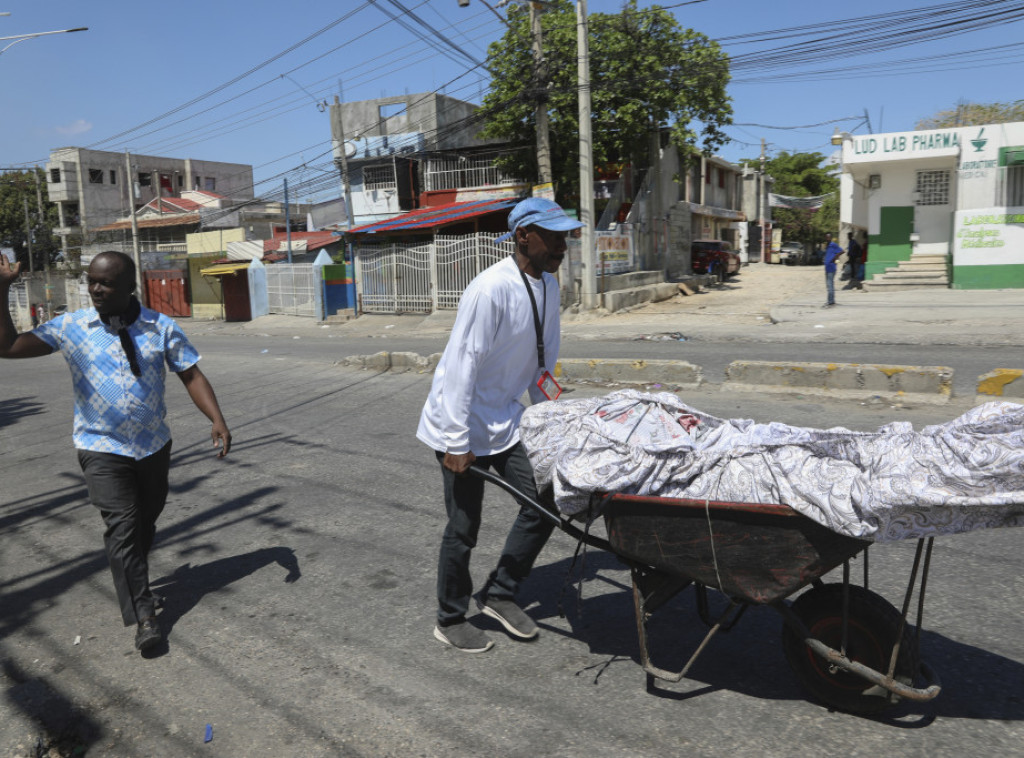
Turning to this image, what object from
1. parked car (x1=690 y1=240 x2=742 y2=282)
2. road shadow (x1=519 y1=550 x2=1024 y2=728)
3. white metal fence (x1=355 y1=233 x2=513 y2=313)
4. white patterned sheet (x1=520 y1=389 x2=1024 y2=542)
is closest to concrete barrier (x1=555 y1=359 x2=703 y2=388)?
road shadow (x1=519 y1=550 x2=1024 y2=728)

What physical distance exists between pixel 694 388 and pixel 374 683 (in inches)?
266

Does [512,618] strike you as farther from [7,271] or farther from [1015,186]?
[1015,186]

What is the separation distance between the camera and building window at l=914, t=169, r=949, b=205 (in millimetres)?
22953

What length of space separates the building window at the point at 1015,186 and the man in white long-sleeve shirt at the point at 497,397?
73.5 ft

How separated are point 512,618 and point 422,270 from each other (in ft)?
71.5

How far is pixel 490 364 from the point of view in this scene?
331cm

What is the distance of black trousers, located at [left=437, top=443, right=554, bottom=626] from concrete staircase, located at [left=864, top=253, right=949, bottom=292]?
22525mm

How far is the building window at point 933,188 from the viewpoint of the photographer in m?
23.0

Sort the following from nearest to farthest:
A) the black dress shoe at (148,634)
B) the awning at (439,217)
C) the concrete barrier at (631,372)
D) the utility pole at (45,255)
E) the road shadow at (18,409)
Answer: the black dress shoe at (148,634) < the concrete barrier at (631,372) < the road shadow at (18,409) < the awning at (439,217) < the utility pole at (45,255)

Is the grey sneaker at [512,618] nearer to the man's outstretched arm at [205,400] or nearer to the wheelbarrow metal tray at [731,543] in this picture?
the wheelbarrow metal tray at [731,543]

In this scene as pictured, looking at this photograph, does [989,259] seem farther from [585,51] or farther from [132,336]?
[132,336]

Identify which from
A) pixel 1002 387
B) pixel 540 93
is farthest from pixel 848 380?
pixel 540 93

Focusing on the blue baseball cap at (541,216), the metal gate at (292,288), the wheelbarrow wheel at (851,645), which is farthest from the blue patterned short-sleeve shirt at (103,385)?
the metal gate at (292,288)

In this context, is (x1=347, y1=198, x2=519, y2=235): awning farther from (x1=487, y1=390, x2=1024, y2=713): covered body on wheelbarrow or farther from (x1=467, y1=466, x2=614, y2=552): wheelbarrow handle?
(x1=487, y1=390, x2=1024, y2=713): covered body on wheelbarrow
